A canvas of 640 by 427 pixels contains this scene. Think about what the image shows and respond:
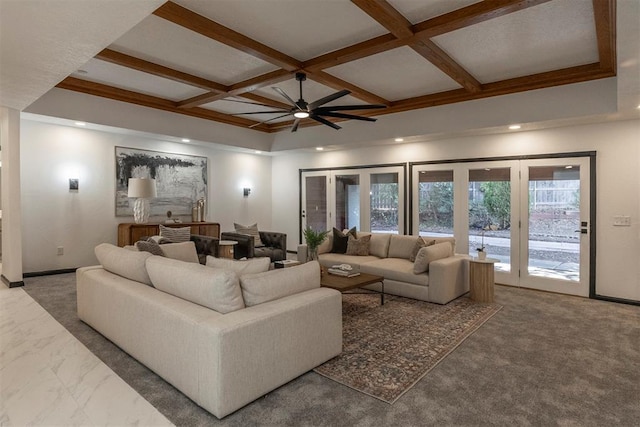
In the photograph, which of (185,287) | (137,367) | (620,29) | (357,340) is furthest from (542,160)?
(137,367)

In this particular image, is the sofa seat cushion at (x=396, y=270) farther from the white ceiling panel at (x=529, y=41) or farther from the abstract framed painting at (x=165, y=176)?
→ the abstract framed painting at (x=165, y=176)

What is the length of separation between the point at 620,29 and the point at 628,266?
3.68 meters

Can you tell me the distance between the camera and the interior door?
5.15 metres

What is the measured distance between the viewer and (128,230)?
6305 mm

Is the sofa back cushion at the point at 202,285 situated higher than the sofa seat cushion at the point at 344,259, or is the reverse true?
the sofa back cushion at the point at 202,285

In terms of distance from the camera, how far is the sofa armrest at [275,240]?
6.79m

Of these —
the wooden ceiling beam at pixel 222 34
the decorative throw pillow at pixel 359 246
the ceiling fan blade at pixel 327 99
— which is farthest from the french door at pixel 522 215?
the wooden ceiling beam at pixel 222 34

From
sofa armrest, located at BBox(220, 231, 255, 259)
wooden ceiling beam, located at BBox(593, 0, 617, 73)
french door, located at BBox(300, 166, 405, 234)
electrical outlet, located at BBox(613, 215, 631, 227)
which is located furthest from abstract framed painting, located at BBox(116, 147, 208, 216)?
electrical outlet, located at BBox(613, 215, 631, 227)

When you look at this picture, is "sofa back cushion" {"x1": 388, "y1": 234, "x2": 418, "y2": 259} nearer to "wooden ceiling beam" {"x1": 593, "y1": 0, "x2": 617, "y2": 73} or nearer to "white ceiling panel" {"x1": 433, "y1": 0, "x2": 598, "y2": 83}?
"white ceiling panel" {"x1": 433, "y1": 0, "x2": 598, "y2": 83}

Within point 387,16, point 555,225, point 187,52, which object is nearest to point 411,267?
point 555,225

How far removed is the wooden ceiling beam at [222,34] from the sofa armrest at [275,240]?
3.30 meters

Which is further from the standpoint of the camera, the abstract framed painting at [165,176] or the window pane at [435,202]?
the abstract framed painting at [165,176]

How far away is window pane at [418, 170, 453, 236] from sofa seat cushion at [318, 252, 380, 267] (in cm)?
156

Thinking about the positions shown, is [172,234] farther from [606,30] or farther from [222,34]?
[606,30]
